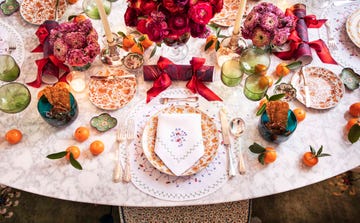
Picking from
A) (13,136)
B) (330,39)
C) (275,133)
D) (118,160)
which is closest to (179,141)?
(118,160)

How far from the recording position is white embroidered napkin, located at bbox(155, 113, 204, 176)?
1168 mm

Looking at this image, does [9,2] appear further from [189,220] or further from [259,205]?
[259,205]

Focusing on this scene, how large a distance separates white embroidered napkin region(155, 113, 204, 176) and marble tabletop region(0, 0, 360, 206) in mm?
122

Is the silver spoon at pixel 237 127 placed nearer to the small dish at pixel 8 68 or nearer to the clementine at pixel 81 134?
the clementine at pixel 81 134

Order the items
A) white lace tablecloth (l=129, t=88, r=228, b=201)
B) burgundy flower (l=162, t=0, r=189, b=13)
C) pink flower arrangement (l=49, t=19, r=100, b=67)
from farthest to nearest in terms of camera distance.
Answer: pink flower arrangement (l=49, t=19, r=100, b=67) < white lace tablecloth (l=129, t=88, r=228, b=201) < burgundy flower (l=162, t=0, r=189, b=13)

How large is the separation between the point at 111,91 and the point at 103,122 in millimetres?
134

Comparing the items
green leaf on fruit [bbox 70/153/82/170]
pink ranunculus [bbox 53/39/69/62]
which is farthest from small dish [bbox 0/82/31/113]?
green leaf on fruit [bbox 70/153/82/170]

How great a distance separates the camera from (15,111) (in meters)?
1.27

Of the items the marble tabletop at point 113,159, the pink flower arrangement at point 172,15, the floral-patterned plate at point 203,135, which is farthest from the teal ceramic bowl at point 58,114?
the pink flower arrangement at point 172,15

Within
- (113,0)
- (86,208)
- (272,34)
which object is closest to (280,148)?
(272,34)

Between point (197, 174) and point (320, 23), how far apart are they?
853 mm

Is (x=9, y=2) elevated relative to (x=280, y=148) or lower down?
elevated

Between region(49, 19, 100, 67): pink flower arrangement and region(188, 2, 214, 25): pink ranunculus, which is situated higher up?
region(188, 2, 214, 25): pink ranunculus

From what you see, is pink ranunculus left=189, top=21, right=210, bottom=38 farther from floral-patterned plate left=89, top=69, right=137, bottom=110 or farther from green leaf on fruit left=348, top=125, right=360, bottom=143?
green leaf on fruit left=348, top=125, right=360, bottom=143
